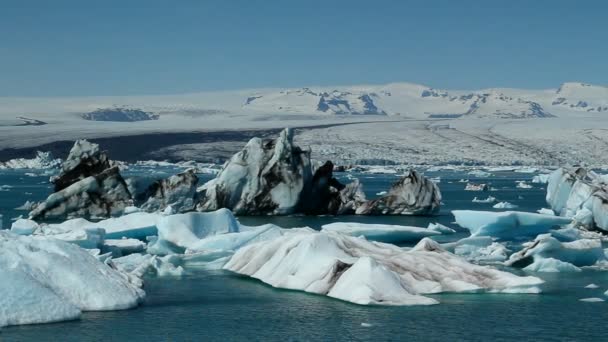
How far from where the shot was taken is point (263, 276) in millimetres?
15977

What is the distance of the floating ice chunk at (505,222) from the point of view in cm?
2091

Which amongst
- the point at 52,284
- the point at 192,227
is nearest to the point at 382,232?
the point at 192,227

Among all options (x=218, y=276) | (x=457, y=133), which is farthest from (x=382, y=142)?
(x=218, y=276)

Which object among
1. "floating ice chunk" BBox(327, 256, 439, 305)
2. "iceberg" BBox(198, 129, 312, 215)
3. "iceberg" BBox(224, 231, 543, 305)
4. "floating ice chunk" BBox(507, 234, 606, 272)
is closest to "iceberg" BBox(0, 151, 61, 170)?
"iceberg" BBox(198, 129, 312, 215)

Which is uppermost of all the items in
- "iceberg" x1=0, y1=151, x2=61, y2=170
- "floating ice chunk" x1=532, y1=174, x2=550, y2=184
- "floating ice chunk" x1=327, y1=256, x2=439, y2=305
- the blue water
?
"floating ice chunk" x1=327, y1=256, x2=439, y2=305

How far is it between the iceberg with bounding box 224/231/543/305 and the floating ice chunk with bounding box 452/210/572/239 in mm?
5245

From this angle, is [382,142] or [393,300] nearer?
[393,300]

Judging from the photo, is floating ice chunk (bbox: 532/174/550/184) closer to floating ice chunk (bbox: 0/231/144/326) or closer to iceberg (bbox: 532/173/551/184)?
iceberg (bbox: 532/173/551/184)

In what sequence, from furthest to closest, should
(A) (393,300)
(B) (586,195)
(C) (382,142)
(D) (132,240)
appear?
(C) (382,142)
(B) (586,195)
(D) (132,240)
(A) (393,300)

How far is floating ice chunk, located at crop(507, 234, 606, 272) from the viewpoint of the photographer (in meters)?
17.4

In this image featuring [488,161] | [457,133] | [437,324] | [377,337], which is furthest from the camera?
[457,133]

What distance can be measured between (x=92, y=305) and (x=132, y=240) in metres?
7.81

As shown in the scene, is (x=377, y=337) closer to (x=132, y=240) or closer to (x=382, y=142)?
(x=132, y=240)

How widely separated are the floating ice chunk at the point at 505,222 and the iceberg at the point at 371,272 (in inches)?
206
